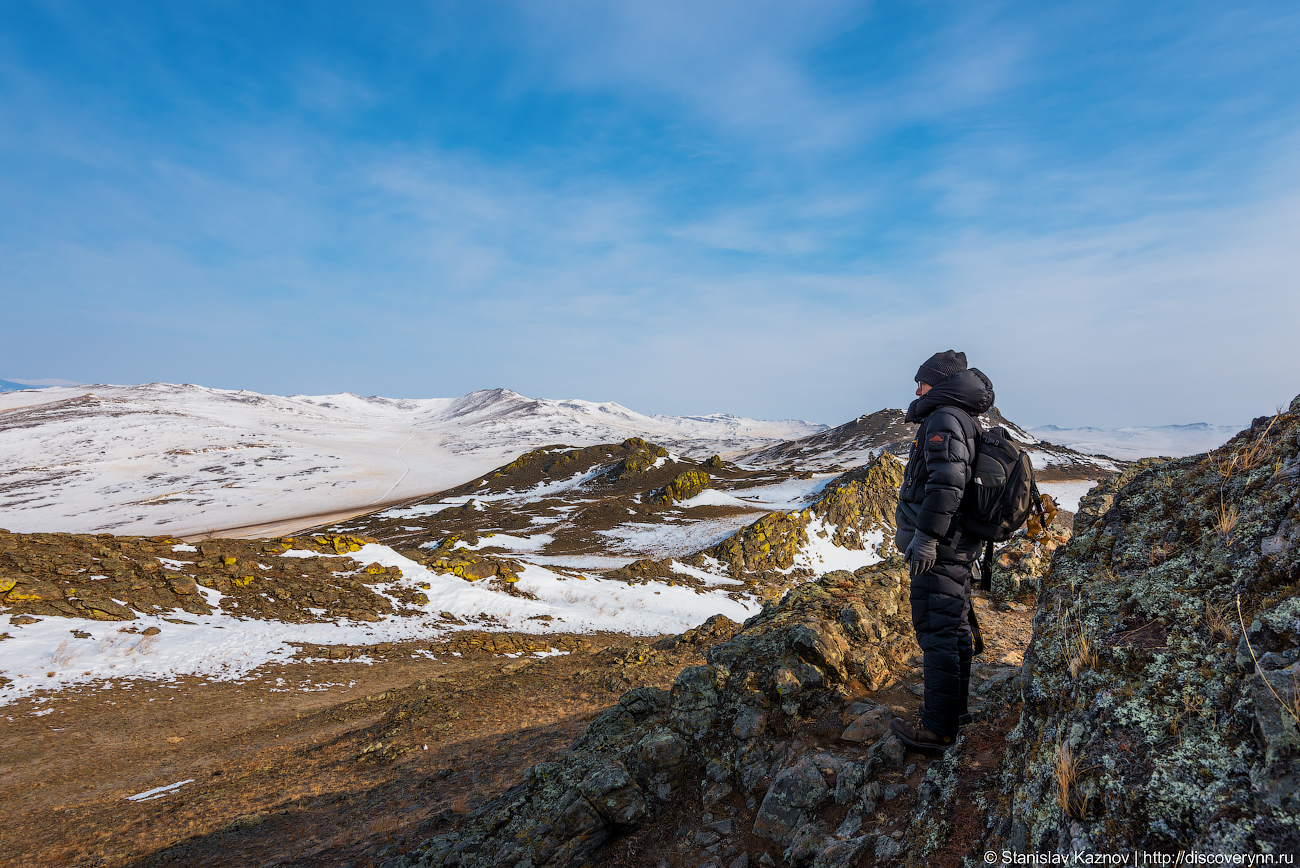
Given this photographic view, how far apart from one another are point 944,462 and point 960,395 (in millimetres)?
656

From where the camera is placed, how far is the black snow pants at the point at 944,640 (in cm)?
471

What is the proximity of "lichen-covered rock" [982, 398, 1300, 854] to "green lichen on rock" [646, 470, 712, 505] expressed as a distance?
152ft

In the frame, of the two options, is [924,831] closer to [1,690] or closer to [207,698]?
[207,698]

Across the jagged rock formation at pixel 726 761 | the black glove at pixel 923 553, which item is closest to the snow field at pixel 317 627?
the jagged rock formation at pixel 726 761

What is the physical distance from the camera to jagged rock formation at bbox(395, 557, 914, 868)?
5.03 m

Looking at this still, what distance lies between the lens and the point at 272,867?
6836 millimetres

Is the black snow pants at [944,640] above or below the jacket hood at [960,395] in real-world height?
below

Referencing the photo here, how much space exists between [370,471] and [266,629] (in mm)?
80332

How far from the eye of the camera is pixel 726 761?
6109 mm

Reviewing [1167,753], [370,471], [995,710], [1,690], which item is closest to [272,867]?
[995,710]

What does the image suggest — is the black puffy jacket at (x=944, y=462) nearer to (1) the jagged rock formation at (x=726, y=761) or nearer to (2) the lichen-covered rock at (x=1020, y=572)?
(1) the jagged rock formation at (x=726, y=761)

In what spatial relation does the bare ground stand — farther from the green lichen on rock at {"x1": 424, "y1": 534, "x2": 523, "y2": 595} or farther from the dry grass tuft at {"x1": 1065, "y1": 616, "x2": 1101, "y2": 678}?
A: the green lichen on rock at {"x1": 424, "y1": 534, "x2": 523, "y2": 595}

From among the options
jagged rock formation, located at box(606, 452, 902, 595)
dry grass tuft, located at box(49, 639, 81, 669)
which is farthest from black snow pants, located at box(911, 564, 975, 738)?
jagged rock formation, located at box(606, 452, 902, 595)

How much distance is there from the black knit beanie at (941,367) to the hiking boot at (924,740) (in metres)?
3.12
